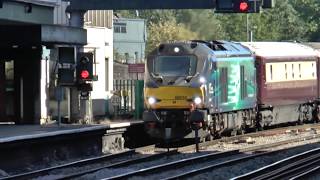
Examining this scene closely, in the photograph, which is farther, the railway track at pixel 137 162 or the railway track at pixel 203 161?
the railway track at pixel 137 162

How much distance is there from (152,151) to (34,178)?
21.4ft

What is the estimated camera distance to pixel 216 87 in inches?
881

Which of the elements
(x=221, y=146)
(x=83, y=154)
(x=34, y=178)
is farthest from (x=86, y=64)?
(x=34, y=178)

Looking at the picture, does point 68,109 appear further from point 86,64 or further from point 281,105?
point 281,105

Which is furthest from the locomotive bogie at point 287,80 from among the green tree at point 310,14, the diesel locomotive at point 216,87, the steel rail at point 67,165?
the green tree at point 310,14

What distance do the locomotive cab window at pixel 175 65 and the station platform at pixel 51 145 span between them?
6.65ft

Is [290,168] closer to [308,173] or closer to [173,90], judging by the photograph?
[308,173]

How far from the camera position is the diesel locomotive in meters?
21.5

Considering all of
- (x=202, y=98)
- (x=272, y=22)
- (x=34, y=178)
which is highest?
(x=272, y=22)

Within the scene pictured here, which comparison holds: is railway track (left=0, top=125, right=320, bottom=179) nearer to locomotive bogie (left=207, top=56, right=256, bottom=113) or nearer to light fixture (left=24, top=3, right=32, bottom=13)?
locomotive bogie (left=207, top=56, right=256, bottom=113)

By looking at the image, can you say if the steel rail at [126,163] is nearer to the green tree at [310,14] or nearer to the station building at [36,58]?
the station building at [36,58]

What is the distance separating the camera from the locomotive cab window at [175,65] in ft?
71.1

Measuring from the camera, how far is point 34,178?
14.9 m

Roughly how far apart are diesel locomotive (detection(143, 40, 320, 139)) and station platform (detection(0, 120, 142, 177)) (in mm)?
1483
